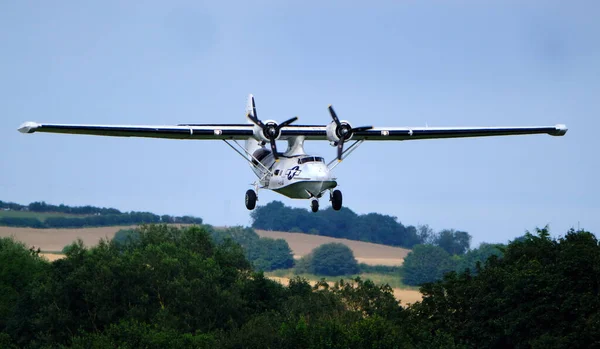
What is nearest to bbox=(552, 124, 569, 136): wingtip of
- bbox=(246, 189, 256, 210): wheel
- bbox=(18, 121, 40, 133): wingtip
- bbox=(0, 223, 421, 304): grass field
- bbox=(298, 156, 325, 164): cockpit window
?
bbox=(298, 156, 325, 164): cockpit window

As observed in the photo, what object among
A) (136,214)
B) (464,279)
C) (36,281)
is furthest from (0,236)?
(464,279)

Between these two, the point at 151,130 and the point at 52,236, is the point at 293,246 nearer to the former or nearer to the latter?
the point at 52,236

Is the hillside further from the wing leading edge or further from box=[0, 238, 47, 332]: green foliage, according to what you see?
the wing leading edge

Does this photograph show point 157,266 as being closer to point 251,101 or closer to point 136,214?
point 251,101

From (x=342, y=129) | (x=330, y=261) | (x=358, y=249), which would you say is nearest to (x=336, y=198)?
(x=342, y=129)

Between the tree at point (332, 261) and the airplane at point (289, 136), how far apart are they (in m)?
73.1

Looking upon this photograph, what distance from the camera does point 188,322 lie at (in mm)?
65312

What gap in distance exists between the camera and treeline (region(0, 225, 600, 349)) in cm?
5200

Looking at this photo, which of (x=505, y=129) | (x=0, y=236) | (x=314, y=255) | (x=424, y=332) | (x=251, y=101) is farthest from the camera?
(x=314, y=255)

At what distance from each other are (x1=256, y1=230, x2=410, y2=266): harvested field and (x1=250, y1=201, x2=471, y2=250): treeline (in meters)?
19.3

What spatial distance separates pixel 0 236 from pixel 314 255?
36.2m

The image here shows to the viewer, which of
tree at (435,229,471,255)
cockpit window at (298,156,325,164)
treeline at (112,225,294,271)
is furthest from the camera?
tree at (435,229,471,255)

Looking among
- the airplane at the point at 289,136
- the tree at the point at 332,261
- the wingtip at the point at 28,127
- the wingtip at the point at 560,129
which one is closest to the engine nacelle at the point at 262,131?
the airplane at the point at 289,136

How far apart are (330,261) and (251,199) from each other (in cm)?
→ 8052
